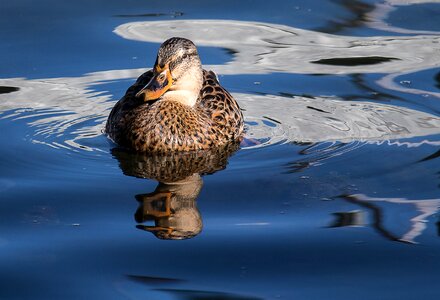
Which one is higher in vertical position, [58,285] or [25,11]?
[25,11]

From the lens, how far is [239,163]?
9.10 metres

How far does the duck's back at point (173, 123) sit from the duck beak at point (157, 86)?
0.77 ft

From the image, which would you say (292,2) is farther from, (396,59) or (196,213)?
(196,213)

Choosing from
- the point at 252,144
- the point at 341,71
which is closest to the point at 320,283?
the point at 252,144

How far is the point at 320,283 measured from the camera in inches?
270

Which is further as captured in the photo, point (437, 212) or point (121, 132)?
point (121, 132)

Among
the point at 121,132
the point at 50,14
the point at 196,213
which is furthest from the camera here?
the point at 50,14

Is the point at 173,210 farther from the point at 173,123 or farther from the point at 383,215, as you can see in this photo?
the point at 173,123

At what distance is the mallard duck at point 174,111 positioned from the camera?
9570 mm

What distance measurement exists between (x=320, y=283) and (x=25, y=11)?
24.6 feet

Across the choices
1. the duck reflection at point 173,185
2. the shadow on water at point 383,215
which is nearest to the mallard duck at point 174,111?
the duck reflection at point 173,185

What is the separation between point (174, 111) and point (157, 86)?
0.35 m

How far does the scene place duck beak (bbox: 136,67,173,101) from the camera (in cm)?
948

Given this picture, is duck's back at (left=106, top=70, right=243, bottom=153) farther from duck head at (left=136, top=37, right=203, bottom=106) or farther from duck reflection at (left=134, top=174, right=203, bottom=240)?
duck reflection at (left=134, top=174, right=203, bottom=240)
